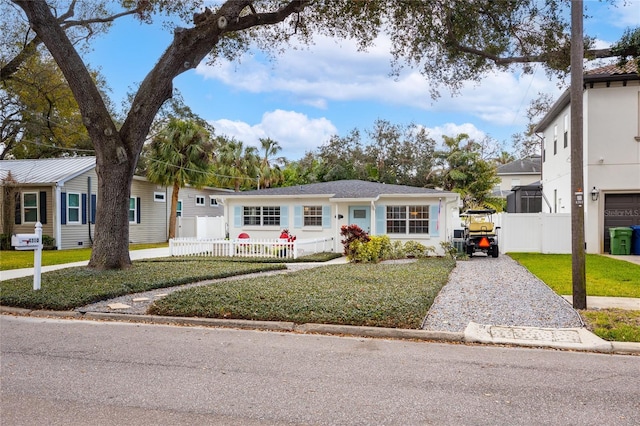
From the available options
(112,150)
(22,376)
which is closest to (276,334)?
(22,376)

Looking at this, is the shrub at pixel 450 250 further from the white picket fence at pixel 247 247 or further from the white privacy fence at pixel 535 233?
the white picket fence at pixel 247 247

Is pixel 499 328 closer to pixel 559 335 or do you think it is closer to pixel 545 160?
pixel 559 335

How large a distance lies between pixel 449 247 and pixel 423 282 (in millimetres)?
8007

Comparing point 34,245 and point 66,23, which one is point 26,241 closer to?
point 34,245

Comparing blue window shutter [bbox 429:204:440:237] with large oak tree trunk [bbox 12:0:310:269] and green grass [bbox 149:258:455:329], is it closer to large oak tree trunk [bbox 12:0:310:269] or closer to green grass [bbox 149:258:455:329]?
green grass [bbox 149:258:455:329]

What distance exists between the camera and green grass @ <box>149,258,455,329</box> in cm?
721

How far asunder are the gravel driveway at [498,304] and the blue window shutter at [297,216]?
9156 millimetres

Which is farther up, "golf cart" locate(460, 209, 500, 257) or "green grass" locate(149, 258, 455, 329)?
"golf cart" locate(460, 209, 500, 257)

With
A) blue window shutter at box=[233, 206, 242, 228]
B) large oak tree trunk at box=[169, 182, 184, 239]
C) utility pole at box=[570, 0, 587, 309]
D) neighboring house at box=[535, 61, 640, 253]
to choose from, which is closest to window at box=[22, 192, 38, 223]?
large oak tree trunk at box=[169, 182, 184, 239]

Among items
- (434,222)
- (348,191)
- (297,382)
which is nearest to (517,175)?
(434,222)

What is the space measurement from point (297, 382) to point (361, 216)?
613 inches

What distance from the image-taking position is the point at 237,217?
2144 centimetres

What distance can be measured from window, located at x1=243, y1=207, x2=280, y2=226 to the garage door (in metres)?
12.9

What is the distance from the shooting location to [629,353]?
592cm
